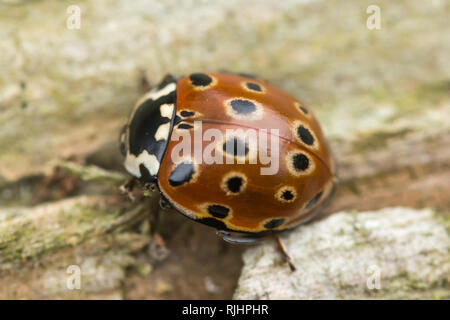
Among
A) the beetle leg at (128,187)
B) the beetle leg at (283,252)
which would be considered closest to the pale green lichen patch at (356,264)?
the beetle leg at (283,252)

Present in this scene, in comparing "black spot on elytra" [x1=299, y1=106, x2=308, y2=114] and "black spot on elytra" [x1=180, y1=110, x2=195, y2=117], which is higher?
"black spot on elytra" [x1=299, y1=106, x2=308, y2=114]

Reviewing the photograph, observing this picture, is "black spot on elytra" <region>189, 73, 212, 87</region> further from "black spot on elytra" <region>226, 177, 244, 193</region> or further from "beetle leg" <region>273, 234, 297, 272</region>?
"beetle leg" <region>273, 234, 297, 272</region>

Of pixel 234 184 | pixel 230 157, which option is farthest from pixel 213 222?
pixel 230 157

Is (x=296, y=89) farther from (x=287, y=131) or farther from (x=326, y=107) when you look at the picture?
(x=287, y=131)

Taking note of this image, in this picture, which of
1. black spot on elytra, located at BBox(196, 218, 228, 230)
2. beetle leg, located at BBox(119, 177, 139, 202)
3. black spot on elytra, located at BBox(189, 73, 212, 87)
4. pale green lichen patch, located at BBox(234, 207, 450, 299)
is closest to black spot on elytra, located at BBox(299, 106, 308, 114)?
black spot on elytra, located at BBox(189, 73, 212, 87)

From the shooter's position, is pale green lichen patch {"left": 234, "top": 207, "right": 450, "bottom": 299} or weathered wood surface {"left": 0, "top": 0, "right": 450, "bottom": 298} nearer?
pale green lichen patch {"left": 234, "top": 207, "right": 450, "bottom": 299}

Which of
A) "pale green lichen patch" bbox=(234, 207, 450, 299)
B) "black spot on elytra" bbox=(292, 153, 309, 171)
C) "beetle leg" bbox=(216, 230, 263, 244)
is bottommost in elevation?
"pale green lichen patch" bbox=(234, 207, 450, 299)
